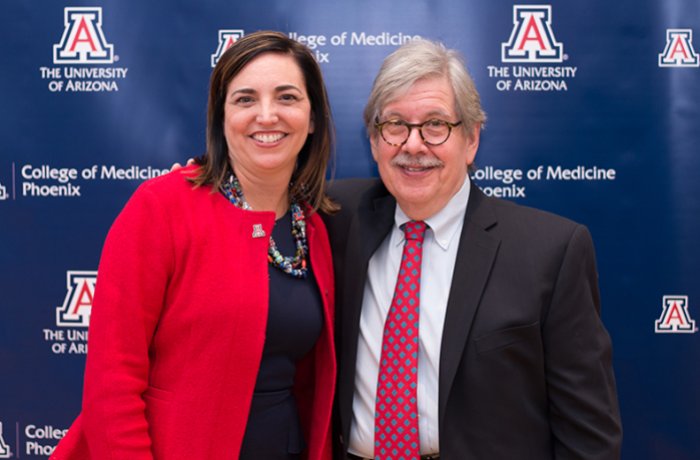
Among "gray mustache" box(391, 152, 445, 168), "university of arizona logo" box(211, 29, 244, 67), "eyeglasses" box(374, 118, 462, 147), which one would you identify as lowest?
"gray mustache" box(391, 152, 445, 168)

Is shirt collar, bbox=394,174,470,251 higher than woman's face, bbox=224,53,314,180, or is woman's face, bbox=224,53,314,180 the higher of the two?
woman's face, bbox=224,53,314,180

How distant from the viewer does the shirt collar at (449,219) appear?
1.70 meters

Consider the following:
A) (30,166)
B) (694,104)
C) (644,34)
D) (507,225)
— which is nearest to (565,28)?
(644,34)

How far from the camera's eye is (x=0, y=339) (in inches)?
99.6

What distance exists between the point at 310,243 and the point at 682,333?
1.63m

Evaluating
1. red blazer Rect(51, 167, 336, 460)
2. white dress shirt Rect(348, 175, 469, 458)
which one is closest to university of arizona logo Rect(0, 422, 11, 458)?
red blazer Rect(51, 167, 336, 460)

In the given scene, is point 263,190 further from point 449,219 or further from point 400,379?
point 400,379

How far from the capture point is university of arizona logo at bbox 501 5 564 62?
2.36 m

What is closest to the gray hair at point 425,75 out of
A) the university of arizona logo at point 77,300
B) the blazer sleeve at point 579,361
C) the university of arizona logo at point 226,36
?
the blazer sleeve at point 579,361

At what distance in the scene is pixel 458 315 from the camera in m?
1.57

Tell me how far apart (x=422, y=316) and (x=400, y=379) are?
18cm

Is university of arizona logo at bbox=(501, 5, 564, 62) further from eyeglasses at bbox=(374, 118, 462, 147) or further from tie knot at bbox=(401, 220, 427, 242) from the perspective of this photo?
tie knot at bbox=(401, 220, 427, 242)

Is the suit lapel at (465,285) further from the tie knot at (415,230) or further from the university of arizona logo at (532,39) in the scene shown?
the university of arizona logo at (532,39)

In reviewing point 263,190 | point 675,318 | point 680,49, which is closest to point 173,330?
point 263,190
